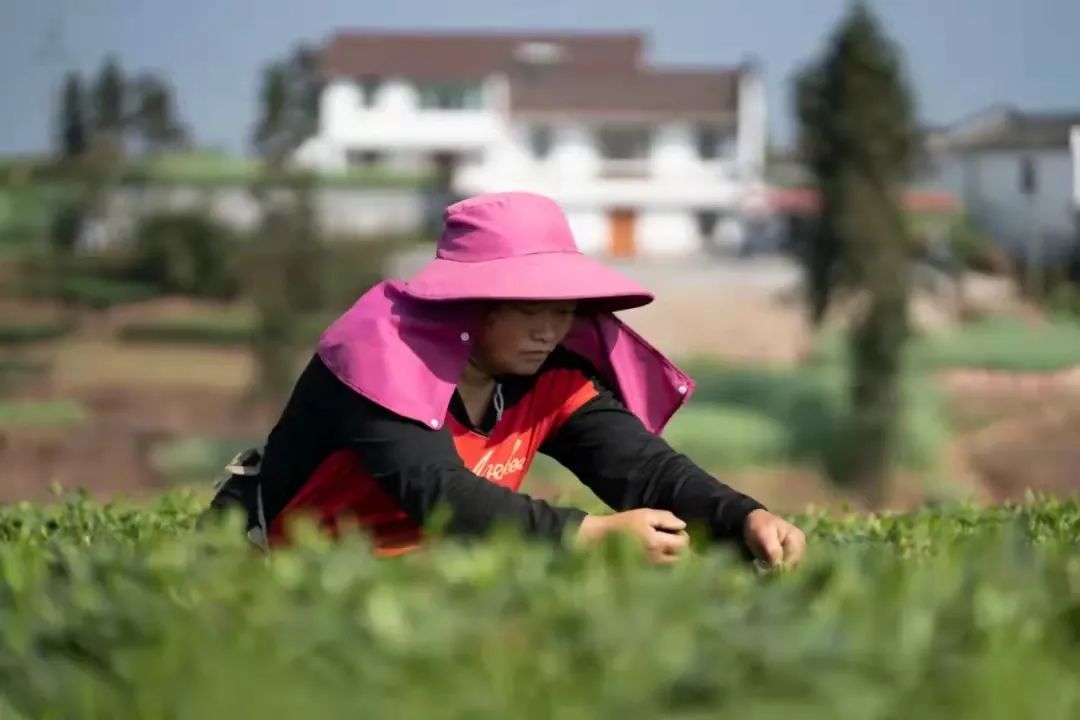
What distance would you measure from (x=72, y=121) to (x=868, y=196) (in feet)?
20.3

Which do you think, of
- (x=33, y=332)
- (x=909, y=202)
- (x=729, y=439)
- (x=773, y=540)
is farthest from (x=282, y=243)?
(x=773, y=540)

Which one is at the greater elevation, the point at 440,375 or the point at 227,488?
the point at 440,375

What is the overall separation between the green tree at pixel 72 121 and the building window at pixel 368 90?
7.00 metres

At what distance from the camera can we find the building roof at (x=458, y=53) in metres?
20.8

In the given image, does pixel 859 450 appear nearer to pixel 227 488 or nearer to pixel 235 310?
pixel 235 310

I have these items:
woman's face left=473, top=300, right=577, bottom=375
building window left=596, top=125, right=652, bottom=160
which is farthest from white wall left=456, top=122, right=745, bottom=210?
woman's face left=473, top=300, right=577, bottom=375

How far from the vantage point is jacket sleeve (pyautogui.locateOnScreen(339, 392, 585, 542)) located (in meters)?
2.40

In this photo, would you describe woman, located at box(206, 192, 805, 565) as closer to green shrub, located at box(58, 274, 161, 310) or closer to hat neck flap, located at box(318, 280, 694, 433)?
hat neck flap, located at box(318, 280, 694, 433)

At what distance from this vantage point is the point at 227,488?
9.78 feet

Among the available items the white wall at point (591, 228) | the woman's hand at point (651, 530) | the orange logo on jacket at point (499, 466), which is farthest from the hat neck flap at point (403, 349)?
the white wall at point (591, 228)

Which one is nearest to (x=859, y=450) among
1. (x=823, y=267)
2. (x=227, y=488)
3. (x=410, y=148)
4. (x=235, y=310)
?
(x=823, y=267)

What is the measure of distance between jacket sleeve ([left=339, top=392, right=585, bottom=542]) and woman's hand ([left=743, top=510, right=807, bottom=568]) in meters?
0.35

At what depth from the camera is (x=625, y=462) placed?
9.78 feet

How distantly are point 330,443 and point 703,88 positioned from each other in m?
19.7
